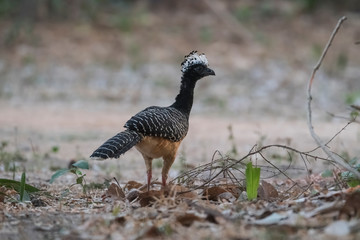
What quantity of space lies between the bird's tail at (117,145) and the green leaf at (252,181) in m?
0.85

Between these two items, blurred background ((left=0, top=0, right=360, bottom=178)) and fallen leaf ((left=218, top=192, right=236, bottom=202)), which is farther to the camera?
blurred background ((left=0, top=0, right=360, bottom=178))

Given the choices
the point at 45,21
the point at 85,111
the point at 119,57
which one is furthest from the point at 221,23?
the point at 85,111

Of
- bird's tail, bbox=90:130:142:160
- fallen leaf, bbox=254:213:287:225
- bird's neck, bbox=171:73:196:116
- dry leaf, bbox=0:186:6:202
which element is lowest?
fallen leaf, bbox=254:213:287:225

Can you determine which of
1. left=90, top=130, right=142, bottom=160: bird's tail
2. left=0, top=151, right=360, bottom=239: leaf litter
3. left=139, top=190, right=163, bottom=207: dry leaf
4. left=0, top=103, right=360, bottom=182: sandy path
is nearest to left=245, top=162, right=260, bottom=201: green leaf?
left=0, top=151, right=360, bottom=239: leaf litter

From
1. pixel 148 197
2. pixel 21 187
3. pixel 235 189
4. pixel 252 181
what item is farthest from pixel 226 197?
pixel 21 187

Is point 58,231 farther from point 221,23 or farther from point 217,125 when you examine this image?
point 221,23

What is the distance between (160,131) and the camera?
509 cm

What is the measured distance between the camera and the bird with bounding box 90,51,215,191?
4680mm

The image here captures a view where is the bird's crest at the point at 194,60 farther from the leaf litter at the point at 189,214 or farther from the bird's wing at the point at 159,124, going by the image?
the leaf litter at the point at 189,214

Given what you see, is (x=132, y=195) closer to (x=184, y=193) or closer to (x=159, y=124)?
(x=184, y=193)

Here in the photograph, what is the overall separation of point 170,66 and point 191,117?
122 inches

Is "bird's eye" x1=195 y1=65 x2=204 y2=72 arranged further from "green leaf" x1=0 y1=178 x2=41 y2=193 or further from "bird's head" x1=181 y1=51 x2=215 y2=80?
"green leaf" x1=0 y1=178 x2=41 y2=193

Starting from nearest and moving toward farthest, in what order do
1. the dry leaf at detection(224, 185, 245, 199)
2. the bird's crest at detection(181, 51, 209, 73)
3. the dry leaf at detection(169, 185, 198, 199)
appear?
1. the dry leaf at detection(169, 185, 198, 199)
2. the dry leaf at detection(224, 185, 245, 199)
3. the bird's crest at detection(181, 51, 209, 73)

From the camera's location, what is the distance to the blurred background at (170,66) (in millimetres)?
10898
